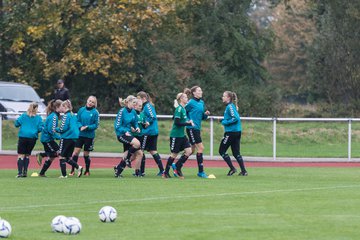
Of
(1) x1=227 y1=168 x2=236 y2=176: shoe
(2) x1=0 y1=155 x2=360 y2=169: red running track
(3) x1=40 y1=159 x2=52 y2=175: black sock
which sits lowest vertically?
(2) x1=0 y1=155 x2=360 y2=169: red running track

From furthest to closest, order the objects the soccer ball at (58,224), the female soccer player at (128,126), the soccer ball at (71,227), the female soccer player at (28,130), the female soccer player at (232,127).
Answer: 1. the female soccer player at (232,127)
2. the female soccer player at (28,130)
3. the female soccer player at (128,126)
4. the soccer ball at (58,224)
5. the soccer ball at (71,227)

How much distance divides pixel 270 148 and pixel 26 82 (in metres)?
14.1

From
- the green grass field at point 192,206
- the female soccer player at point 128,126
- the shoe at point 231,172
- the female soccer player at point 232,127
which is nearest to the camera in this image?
the green grass field at point 192,206

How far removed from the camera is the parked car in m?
38.4

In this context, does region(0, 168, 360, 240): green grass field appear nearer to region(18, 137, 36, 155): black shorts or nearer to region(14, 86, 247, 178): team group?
region(14, 86, 247, 178): team group

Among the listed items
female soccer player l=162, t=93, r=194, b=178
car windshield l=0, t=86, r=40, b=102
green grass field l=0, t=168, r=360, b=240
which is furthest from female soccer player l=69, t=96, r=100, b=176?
car windshield l=0, t=86, r=40, b=102

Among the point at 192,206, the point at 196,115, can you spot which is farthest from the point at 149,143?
the point at 192,206

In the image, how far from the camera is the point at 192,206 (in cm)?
1653

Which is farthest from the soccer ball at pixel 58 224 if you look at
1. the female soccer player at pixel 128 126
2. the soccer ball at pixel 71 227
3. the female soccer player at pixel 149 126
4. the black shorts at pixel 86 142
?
the black shorts at pixel 86 142

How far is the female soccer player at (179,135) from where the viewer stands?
23.3m

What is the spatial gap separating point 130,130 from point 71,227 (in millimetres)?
10782

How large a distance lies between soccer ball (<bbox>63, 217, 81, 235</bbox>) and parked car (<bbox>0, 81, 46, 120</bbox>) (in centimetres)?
2532

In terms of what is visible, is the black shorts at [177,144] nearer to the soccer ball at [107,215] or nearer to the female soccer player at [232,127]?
the female soccer player at [232,127]

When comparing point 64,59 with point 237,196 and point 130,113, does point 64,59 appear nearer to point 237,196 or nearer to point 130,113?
point 130,113
